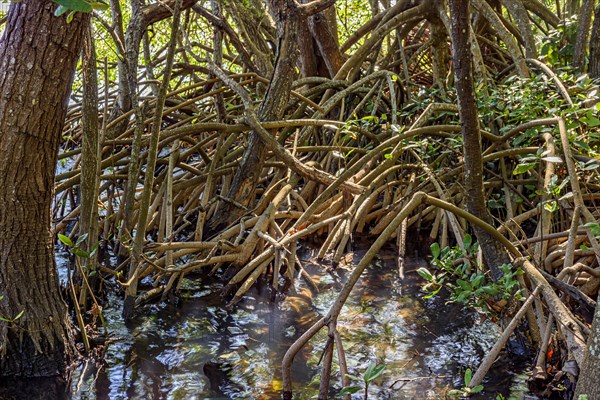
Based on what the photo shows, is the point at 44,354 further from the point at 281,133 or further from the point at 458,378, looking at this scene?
the point at 281,133

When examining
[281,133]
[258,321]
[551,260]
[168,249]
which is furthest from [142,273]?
[551,260]

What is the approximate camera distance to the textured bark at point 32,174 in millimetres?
2547

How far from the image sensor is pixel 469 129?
8.57 feet

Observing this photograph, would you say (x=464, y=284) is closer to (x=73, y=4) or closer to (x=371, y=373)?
(x=371, y=373)

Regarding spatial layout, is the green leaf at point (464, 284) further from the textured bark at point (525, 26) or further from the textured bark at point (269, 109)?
the textured bark at point (525, 26)

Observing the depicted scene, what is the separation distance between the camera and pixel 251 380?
2.99 metres

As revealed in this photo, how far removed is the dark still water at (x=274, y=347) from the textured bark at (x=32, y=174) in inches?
7.6

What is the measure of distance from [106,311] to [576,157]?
2593mm

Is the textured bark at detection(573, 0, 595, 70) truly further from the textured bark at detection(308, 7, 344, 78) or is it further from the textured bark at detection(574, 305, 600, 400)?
the textured bark at detection(574, 305, 600, 400)

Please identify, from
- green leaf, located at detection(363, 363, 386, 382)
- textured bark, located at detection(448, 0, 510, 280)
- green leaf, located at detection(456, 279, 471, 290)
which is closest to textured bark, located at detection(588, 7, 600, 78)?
textured bark, located at detection(448, 0, 510, 280)

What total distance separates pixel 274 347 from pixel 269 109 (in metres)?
1.57

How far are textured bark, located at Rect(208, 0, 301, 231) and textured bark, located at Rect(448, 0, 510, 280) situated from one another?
1.61m

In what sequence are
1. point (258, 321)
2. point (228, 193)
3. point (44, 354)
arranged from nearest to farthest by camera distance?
point (44, 354)
point (258, 321)
point (228, 193)

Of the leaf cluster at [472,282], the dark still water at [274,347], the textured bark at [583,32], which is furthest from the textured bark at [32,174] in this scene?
the textured bark at [583,32]
